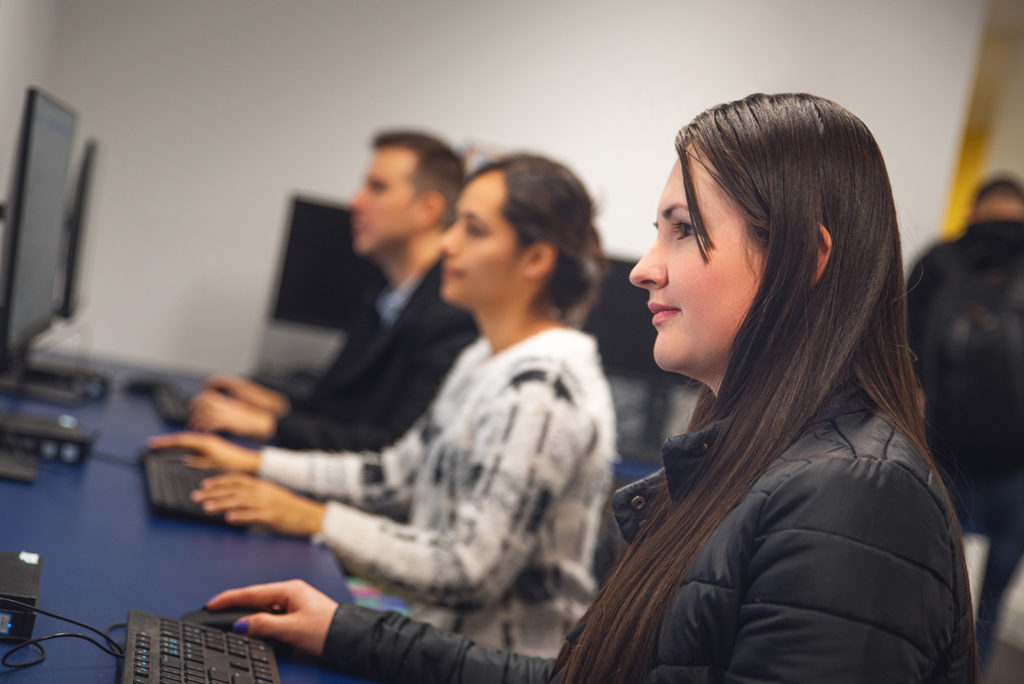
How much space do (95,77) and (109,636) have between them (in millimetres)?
2790

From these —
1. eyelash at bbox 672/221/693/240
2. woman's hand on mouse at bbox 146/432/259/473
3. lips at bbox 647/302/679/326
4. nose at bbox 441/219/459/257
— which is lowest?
woman's hand on mouse at bbox 146/432/259/473

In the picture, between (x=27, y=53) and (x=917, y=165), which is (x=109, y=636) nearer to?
(x=27, y=53)

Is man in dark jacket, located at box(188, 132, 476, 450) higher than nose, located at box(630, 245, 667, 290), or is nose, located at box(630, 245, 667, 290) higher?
nose, located at box(630, 245, 667, 290)

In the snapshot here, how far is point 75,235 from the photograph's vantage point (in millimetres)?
2445

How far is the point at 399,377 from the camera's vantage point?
257 cm

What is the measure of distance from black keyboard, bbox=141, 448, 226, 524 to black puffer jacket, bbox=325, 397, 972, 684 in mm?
933

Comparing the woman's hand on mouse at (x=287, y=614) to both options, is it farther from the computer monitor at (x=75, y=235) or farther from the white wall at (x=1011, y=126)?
the white wall at (x=1011, y=126)

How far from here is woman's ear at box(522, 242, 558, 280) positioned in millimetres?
1868

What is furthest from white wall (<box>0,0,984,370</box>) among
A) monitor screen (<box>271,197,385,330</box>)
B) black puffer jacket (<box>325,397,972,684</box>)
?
black puffer jacket (<box>325,397,972,684</box>)

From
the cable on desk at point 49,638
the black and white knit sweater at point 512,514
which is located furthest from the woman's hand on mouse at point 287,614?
the black and white knit sweater at point 512,514

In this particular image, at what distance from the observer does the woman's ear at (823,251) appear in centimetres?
85

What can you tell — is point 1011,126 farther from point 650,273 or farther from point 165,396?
point 650,273

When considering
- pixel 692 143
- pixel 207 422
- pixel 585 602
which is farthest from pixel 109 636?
pixel 207 422

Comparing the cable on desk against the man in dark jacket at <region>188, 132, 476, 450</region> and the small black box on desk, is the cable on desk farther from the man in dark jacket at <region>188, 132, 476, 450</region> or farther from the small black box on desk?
the man in dark jacket at <region>188, 132, 476, 450</region>
